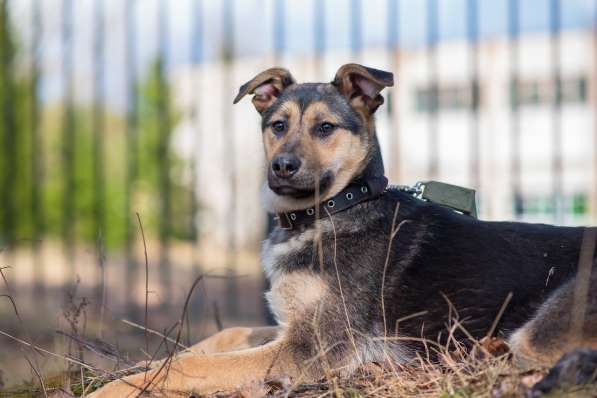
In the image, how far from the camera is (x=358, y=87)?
13.8 ft

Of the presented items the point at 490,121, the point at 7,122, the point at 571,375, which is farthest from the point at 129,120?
the point at 490,121

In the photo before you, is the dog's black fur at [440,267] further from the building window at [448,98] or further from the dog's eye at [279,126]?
the building window at [448,98]

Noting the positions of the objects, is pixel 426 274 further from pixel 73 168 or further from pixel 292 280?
pixel 73 168

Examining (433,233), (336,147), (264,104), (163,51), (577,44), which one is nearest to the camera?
(433,233)

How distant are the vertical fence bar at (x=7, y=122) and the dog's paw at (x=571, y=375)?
21.2 ft

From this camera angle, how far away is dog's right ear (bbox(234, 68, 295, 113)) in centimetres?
428

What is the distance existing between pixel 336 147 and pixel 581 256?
134 centimetres

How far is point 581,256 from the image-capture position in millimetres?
3445

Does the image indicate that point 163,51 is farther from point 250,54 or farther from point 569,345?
point 569,345

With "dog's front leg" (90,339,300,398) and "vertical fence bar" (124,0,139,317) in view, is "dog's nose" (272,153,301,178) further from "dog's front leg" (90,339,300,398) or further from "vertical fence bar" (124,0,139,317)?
→ "vertical fence bar" (124,0,139,317)

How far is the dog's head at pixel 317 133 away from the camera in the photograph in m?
3.85

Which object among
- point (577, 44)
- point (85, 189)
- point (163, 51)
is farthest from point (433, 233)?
point (577, 44)

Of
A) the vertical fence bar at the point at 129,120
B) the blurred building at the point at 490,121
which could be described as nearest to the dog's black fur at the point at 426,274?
the vertical fence bar at the point at 129,120

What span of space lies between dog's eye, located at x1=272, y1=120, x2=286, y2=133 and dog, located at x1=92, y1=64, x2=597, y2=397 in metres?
0.09
